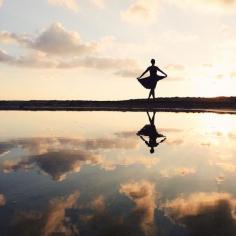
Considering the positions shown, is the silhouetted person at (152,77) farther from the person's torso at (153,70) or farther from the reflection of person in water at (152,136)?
the reflection of person in water at (152,136)

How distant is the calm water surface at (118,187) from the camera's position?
16.6 ft

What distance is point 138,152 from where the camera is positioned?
10484 millimetres

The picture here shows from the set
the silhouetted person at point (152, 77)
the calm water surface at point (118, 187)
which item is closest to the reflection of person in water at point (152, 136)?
the calm water surface at point (118, 187)

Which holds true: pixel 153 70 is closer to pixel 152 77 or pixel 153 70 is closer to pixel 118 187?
pixel 152 77

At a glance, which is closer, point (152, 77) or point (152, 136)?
point (152, 136)

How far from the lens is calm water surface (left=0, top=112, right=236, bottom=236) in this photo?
5055 millimetres

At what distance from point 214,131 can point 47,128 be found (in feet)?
21.6

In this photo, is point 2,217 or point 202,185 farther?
point 202,185

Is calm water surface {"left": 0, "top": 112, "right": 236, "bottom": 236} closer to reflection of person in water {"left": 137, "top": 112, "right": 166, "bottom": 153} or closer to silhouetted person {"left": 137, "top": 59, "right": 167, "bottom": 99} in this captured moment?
reflection of person in water {"left": 137, "top": 112, "right": 166, "bottom": 153}

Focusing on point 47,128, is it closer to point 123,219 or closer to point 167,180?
point 167,180

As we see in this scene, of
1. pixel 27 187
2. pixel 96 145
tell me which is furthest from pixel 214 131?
pixel 27 187

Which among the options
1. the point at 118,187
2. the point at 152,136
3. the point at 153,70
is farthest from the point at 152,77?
the point at 118,187

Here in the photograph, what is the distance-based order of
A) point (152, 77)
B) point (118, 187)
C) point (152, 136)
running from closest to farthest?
point (118, 187) → point (152, 136) → point (152, 77)

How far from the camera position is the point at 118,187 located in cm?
681
